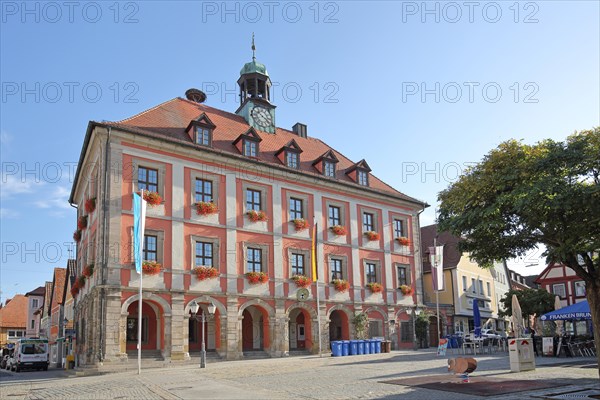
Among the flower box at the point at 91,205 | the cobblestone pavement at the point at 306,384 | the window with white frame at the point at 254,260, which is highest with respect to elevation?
the flower box at the point at 91,205

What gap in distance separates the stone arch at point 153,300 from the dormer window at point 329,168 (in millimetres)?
13922

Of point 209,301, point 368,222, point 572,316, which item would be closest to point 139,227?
point 209,301

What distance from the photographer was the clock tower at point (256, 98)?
37562mm

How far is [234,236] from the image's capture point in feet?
99.9

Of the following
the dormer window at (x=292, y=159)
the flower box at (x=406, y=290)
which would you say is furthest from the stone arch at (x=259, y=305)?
the flower box at (x=406, y=290)

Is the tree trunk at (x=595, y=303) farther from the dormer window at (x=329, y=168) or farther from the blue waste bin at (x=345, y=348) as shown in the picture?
the dormer window at (x=329, y=168)

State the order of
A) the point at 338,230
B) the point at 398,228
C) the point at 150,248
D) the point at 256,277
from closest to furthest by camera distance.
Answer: the point at 150,248 → the point at 256,277 → the point at 338,230 → the point at 398,228

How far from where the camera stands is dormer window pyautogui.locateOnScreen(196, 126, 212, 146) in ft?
100

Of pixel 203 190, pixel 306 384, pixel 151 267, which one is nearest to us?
pixel 306 384

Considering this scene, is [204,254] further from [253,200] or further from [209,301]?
[253,200]

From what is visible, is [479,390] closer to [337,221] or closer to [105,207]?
[105,207]

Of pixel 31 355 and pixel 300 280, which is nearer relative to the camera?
pixel 300 280

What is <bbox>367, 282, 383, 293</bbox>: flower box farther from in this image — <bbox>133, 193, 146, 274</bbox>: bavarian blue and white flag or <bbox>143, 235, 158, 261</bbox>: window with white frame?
<bbox>133, 193, 146, 274</bbox>: bavarian blue and white flag

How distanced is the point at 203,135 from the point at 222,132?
9.34ft
